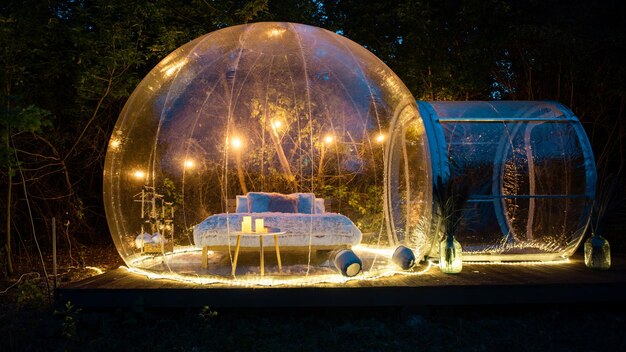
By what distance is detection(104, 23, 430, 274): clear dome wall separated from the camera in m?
6.31

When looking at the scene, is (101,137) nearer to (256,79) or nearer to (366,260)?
(256,79)

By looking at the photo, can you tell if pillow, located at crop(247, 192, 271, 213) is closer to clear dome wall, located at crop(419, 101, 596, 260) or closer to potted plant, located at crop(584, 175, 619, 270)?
clear dome wall, located at crop(419, 101, 596, 260)

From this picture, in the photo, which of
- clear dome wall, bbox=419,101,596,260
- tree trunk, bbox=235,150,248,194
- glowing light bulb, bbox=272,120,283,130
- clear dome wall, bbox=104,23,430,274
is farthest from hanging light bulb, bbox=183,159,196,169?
clear dome wall, bbox=419,101,596,260

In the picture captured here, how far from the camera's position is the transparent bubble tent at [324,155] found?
6.34m

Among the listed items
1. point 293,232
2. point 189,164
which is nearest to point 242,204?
point 189,164

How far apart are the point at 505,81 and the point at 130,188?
6.83m

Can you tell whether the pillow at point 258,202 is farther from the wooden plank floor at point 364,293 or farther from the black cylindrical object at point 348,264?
the wooden plank floor at point 364,293

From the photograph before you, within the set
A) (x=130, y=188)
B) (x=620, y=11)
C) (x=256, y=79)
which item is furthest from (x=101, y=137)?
(x=620, y=11)

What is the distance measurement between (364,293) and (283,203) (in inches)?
104

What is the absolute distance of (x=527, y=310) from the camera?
559cm

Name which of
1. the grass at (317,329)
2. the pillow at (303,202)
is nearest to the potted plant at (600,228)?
the grass at (317,329)

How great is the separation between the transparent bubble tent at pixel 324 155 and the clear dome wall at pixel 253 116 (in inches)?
0.6

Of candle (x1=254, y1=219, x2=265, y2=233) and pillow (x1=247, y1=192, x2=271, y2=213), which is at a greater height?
pillow (x1=247, y1=192, x2=271, y2=213)

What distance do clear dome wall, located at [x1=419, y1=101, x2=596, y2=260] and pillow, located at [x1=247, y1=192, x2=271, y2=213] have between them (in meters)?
2.28
